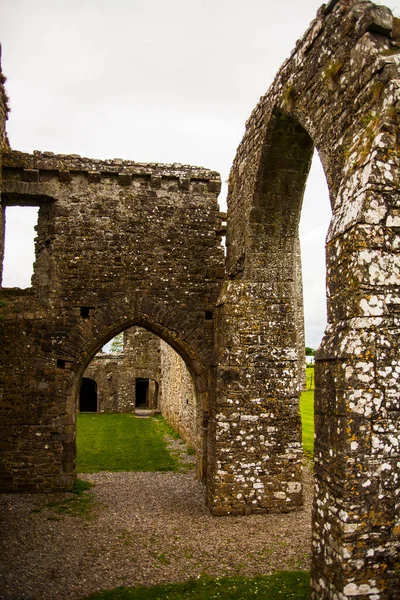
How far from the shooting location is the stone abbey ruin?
12.7 feet

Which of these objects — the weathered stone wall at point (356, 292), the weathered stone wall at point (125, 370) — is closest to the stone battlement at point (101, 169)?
the weathered stone wall at point (356, 292)

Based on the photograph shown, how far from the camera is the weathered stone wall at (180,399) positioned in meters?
13.0

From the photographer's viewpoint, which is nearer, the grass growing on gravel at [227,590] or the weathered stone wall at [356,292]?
the weathered stone wall at [356,292]

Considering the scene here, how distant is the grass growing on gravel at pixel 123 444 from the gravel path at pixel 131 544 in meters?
2.76

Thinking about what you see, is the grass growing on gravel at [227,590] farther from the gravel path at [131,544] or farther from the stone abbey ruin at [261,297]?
Answer: the stone abbey ruin at [261,297]

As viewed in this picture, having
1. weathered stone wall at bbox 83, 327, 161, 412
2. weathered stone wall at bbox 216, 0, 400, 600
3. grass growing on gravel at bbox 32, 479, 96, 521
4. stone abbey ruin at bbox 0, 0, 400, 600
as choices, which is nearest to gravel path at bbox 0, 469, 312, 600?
grass growing on gravel at bbox 32, 479, 96, 521

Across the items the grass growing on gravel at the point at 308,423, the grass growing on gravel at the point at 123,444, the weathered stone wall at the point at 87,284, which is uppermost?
the weathered stone wall at the point at 87,284

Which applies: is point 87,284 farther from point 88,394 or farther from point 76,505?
point 88,394

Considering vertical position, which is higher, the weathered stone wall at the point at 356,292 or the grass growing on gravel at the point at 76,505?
the weathered stone wall at the point at 356,292

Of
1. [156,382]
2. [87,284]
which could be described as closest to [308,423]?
[156,382]

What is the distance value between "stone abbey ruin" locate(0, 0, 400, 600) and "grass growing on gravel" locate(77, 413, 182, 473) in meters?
2.18

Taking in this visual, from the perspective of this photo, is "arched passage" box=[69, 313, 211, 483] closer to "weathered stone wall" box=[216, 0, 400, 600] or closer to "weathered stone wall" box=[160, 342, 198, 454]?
"weathered stone wall" box=[160, 342, 198, 454]

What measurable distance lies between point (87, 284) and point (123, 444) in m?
7.02

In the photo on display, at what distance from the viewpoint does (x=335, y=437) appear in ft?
13.1
